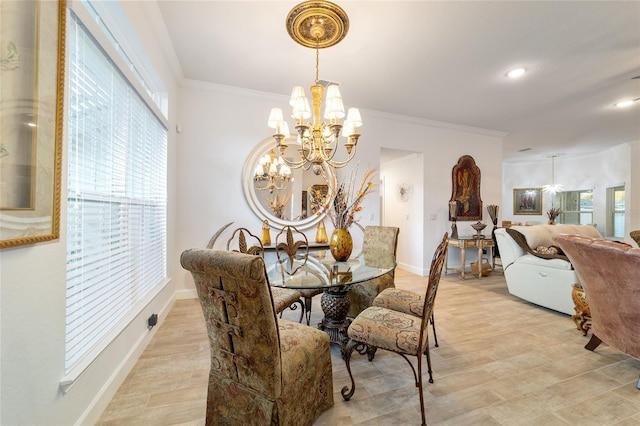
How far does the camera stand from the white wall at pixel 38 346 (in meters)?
0.90

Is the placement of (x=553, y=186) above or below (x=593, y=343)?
above

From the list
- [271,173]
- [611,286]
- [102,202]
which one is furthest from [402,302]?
[271,173]

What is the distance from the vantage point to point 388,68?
9.82 ft

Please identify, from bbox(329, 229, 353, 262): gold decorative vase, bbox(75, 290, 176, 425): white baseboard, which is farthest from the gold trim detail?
bbox(75, 290, 176, 425): white baseboard

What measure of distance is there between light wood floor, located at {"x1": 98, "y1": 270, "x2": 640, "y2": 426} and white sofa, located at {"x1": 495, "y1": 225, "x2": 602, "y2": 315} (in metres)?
0.37

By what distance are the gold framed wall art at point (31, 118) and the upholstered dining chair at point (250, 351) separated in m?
0.54

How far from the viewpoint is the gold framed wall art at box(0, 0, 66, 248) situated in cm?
86

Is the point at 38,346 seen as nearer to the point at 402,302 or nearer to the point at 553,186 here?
the point at 402,302

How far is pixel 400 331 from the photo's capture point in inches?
59.8

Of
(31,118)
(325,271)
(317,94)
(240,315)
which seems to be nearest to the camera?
(31,118)

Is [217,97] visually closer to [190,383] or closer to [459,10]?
[459,10]

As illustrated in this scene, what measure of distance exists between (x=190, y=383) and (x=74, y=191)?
139 cm

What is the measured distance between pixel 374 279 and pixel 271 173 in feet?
6.77

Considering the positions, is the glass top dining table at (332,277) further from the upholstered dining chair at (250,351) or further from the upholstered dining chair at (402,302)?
the upholstered dining chair at (250,351)
